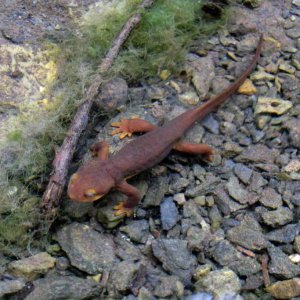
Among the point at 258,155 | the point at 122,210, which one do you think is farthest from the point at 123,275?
the point at 258,155

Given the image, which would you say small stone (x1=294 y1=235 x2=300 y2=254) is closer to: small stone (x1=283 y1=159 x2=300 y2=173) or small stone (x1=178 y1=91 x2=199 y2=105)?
small stone (x1=283 y1=159 x2=300 y2=173)

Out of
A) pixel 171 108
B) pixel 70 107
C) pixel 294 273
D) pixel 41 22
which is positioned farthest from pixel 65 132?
pixel 294 273

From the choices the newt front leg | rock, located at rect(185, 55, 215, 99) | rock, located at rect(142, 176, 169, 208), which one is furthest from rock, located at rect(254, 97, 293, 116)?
the newt front leg

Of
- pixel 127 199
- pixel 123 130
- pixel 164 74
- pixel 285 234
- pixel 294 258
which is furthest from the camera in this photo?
pixel 164 74

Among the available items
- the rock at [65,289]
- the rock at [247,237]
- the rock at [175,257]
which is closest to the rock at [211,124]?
the rock at [247,237]

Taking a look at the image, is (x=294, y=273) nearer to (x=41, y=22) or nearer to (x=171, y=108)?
(x=171, y=108)

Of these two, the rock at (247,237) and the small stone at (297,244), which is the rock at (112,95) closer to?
the rock at (247,237)

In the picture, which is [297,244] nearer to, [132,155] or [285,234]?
[285,234]
